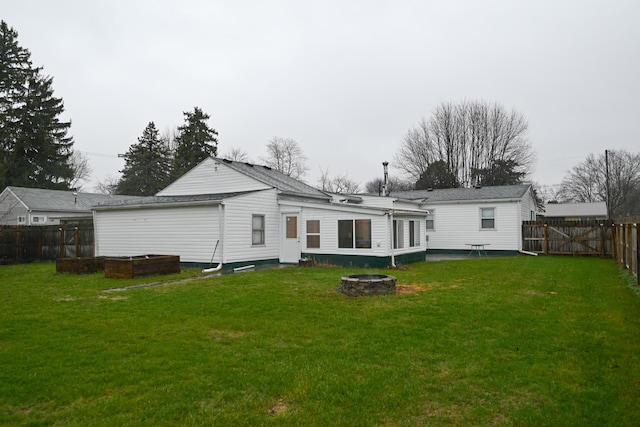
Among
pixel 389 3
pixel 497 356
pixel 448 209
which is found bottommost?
pixel 497 356

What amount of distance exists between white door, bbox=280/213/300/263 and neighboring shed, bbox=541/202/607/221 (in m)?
25.7

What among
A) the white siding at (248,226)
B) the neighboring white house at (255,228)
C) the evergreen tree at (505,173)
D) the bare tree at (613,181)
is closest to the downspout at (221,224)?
the neighboring white house at (255,228)

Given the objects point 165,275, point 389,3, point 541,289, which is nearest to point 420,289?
point 541,289

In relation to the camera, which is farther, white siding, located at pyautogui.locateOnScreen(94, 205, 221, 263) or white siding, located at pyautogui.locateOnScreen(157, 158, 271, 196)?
white siding, located at pyautogui.locateOnScreen(157, 158, 271, 196)

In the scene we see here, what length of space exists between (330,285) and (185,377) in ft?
21.8

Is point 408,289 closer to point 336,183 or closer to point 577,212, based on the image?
point 577,212

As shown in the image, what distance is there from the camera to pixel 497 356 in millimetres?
5207

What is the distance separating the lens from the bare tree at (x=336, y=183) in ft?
164

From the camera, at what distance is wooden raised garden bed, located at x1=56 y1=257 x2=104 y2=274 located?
13.8 m

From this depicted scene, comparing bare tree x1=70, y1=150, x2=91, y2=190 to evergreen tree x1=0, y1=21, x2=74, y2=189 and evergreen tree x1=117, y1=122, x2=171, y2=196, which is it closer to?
evergreen tree x1=117, y1=122, x2=171, y2=196

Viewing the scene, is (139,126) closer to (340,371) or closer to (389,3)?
(389,3)

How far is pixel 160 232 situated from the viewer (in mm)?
16062

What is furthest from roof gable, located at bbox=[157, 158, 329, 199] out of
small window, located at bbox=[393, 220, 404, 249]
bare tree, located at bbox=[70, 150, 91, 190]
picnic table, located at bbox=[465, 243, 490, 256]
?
bare tree, located at bbox=[70, 150, 91, 190]

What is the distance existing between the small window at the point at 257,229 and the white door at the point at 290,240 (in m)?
1.09
